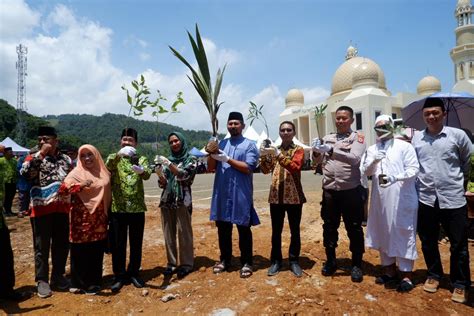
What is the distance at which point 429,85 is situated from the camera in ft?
123

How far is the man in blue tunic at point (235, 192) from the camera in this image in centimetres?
383

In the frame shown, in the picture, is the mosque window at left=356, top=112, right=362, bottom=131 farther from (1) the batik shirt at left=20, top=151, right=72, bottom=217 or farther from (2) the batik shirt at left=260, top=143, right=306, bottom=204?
(1) the batik shirt at left=20, top=151, right=72, bottom=217

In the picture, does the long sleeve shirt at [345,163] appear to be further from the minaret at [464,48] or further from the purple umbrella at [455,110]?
the minaret at [464,48]

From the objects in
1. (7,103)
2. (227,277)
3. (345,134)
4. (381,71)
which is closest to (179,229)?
(227,277)

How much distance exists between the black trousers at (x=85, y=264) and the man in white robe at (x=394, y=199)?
3137mm

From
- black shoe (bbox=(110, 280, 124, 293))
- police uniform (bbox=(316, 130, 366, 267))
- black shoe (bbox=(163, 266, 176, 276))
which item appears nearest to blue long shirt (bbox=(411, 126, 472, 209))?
police uniform (bbox=(316, 130, 366, 267))

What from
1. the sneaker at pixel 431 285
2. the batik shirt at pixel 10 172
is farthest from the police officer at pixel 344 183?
the batik shirt at pixel 10 172

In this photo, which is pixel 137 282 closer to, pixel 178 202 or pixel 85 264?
pixel 85 264

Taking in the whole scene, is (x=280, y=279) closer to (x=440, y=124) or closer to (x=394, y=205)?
(x=394, y=205)

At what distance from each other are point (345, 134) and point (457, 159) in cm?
113

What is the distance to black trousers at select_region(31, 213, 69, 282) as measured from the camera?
3.54 m

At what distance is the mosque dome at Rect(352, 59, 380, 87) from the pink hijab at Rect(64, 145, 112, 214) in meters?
33.0

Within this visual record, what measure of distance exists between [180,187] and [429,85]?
41761 mm

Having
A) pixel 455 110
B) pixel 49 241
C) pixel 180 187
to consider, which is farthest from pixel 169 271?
pixel 455 110
